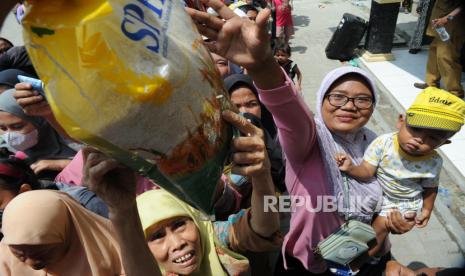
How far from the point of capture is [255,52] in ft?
3.63

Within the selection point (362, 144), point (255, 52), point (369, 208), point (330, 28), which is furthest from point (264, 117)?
point (330, 28)

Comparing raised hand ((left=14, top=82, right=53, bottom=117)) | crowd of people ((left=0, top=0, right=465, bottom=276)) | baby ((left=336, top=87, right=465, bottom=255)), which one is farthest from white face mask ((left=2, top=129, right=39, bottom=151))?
baby ((left=336, top=87, right=465, bottom=255))

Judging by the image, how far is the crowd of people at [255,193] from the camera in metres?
1.14

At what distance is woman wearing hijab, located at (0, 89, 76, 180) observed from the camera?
2.38 metres

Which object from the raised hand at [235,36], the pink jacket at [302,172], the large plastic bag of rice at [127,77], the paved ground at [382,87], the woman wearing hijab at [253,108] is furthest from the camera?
the paved ground at [382,87]

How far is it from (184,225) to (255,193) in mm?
468

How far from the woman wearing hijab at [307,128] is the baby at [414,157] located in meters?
0.08

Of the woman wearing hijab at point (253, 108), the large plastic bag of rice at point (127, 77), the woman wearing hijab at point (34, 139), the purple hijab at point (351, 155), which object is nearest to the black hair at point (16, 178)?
the woman wearing hijab at point (34, 139)

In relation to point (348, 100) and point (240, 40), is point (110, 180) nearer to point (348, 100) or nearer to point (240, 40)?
point (240, 40)

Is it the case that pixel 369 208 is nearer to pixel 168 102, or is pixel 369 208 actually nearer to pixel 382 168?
pixel 382 168

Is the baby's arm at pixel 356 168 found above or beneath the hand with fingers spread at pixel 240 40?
beneath

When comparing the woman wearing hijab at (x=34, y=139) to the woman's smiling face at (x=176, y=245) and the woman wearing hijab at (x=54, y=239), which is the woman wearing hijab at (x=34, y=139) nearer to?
the woman wearing hijab at (x=54, y=239)

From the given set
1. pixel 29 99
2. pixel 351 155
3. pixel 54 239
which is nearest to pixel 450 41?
pixel 351 155

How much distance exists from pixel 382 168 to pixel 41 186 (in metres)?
1.99
